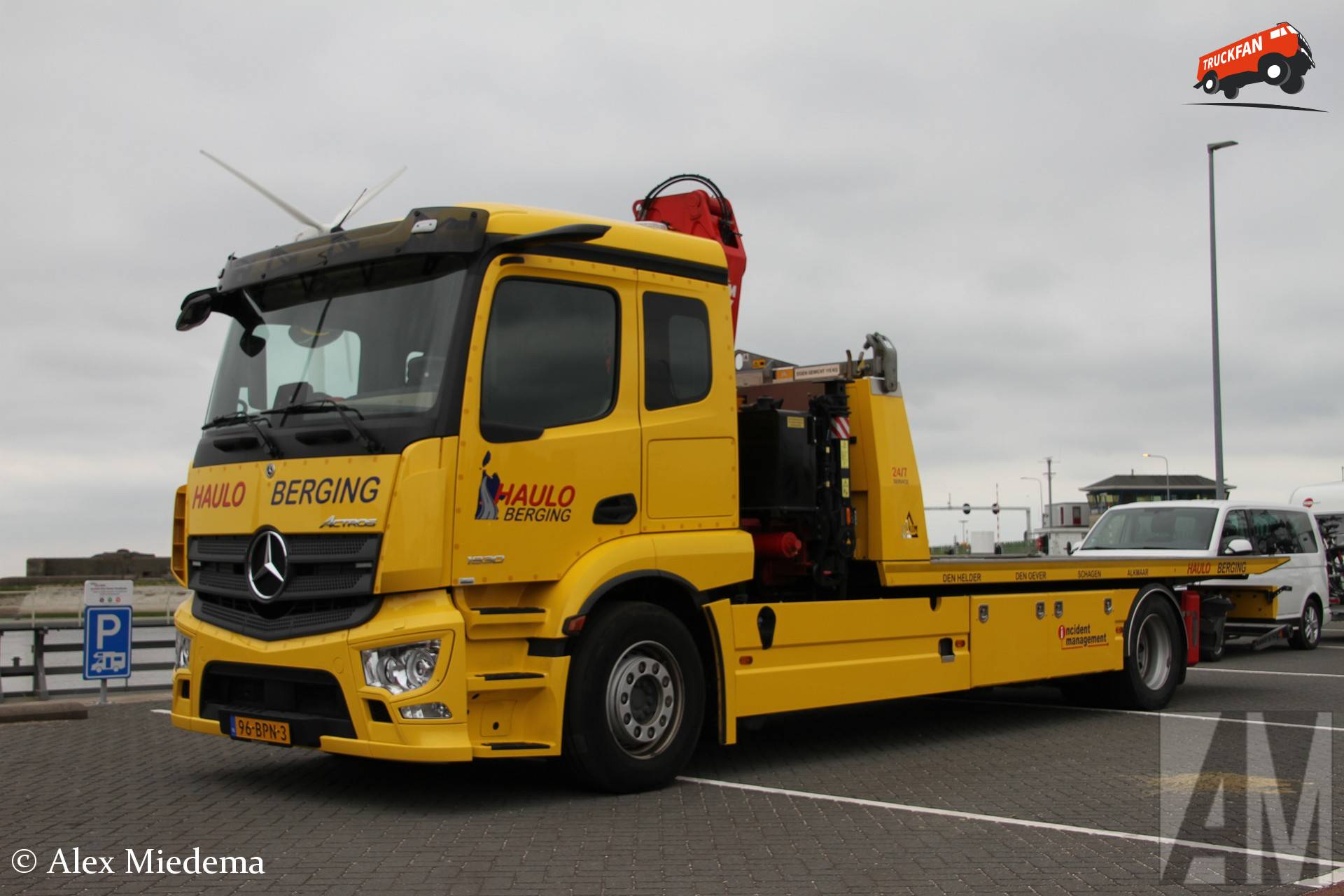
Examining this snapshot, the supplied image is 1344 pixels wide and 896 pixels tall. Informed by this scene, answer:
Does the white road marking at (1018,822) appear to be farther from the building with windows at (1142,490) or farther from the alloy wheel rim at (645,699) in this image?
the building with windows at (1142,490)

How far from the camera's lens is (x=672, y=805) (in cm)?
748

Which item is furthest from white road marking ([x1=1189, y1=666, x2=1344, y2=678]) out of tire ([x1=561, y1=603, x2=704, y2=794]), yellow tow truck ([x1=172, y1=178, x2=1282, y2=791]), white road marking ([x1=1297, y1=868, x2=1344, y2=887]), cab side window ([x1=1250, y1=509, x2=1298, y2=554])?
tire ([x1=561, y1=603, x2=704, y2=794])

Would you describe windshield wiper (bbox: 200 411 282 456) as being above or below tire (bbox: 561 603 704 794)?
above

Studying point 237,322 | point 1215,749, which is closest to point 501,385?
point 237,322

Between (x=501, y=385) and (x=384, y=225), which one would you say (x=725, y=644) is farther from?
(x=384, y=225)

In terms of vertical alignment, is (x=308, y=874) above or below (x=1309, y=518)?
below

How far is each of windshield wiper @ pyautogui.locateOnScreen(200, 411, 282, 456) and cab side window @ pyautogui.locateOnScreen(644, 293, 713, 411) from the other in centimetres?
213

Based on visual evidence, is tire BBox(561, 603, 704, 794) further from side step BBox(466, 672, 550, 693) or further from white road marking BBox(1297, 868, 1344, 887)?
white road marking BBox(1297, 868, 1344, 887)

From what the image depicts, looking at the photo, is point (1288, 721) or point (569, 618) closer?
point (569, 618)

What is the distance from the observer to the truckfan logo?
727cm

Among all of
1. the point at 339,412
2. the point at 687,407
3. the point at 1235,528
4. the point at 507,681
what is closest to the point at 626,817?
the point at 507,681

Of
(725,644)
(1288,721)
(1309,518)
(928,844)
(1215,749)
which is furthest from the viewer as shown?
(1309,518)

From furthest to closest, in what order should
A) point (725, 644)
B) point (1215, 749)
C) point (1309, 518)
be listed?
point (1309, 518) → point (1215, 749) → point (725, 644)

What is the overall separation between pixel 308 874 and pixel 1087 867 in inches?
136
